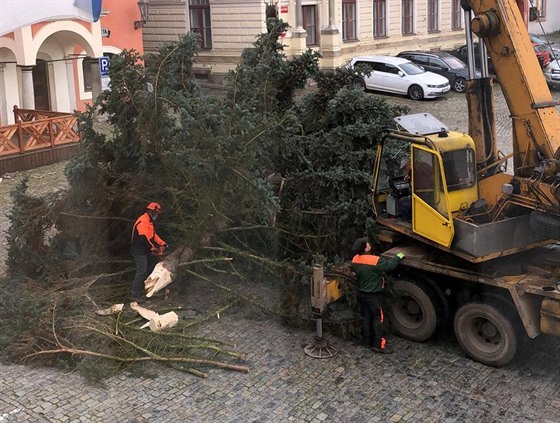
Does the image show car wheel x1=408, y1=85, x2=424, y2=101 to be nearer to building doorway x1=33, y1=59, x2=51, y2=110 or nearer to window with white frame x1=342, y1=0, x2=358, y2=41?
window with white frame x1=342, y1=0, x2=358, y2=41

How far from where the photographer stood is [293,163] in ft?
39.0

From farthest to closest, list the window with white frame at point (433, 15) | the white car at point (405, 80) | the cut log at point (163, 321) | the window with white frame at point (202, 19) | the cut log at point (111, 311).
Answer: the window with white frame at point (433, 15) → the window with white frame at point (202, 19) → the white car at point (405, 80) → the cut log at point (111, 311) → the cut log at point (163, 321)

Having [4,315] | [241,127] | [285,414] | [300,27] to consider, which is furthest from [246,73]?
[300,27]

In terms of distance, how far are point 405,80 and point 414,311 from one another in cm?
1953

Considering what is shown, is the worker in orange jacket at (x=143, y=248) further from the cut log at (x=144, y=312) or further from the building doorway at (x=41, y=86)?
the building doorway at (x=41, y=86)

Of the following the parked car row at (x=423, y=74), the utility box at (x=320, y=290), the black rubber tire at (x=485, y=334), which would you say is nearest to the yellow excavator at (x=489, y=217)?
the black rubber tire at (x=485, y=334)

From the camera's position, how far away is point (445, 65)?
30172 millimetres

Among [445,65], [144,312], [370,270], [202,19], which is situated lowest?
[144,312]

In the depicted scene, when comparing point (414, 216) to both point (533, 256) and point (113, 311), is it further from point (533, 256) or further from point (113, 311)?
point (113, 311)

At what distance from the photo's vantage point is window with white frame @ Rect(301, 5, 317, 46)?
1290 inches

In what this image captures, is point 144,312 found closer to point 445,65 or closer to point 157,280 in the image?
point 157,280

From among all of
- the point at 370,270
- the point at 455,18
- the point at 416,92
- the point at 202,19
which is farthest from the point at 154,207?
the point at 455,18

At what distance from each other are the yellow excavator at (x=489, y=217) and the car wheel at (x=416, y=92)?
18.3 metres

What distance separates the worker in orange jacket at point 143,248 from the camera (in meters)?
10.8
